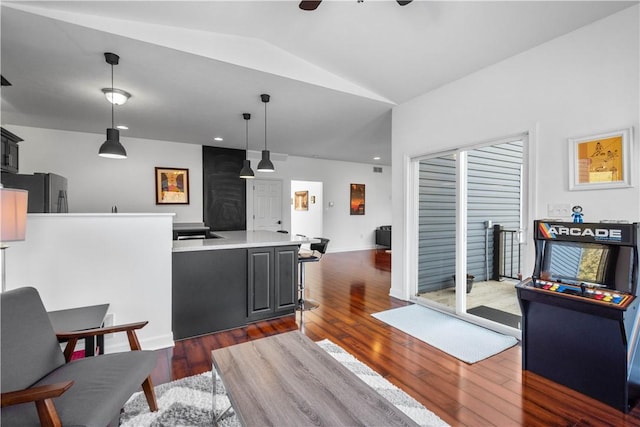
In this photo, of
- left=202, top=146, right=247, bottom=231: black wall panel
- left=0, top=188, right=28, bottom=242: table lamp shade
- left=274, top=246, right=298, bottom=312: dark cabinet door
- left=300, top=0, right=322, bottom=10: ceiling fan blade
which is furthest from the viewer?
left=202, top=146, right=247, bottom=231: black wall panel

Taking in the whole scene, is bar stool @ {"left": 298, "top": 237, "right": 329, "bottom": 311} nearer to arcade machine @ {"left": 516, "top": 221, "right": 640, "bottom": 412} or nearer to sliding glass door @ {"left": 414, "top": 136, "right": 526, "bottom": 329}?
sliding glass door @ {"left": 414, "top": 136, "right": 526, "bottom": 329}

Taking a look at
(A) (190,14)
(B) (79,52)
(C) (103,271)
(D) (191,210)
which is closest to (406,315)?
(C) (103,271)

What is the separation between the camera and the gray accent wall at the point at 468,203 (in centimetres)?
377

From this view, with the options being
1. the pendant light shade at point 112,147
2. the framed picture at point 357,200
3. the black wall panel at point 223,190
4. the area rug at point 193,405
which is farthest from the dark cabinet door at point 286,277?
the framed picture at point 357,200

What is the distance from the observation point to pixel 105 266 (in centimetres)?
254

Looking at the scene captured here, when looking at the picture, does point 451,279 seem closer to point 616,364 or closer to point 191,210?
point 616,364

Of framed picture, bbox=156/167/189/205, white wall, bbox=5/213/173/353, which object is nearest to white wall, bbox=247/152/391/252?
framed picture, bbox=156/167/189/205

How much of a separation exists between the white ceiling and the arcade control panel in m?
2.13

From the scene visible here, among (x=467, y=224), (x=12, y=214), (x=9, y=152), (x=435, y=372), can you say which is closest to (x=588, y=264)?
(x=435, y=372)

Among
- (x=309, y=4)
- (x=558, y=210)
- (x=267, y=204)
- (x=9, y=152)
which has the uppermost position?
(x=309, y=4)

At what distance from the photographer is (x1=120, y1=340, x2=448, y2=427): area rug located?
→ 1.74 m

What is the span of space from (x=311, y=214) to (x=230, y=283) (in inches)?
254

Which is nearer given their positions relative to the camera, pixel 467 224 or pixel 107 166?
pixel 467 224

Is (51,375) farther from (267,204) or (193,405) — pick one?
(267,204)
